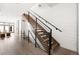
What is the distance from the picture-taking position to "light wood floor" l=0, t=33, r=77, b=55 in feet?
6.44

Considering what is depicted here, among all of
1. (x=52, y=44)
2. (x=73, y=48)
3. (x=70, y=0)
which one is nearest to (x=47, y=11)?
(x=70, y=0)

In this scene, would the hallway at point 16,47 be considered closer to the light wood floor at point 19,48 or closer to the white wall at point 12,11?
the light wood floor at point 19,48

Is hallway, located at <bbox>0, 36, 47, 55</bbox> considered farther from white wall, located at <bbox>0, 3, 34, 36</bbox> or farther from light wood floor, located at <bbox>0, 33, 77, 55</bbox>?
white wall, located at <bbox>0, 3, 34, 36</bbox>

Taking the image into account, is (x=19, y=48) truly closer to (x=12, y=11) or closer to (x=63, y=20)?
(x=12, y=11)

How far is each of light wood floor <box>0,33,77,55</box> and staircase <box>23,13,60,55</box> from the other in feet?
0.35

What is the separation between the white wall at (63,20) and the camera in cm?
196

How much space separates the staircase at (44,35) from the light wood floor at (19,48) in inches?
4.2

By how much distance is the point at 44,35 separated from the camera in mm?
2029

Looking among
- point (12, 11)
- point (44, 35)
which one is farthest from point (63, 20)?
point (12, 11)

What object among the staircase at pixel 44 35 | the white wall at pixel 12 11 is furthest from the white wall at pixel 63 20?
the white wall at pixel 12 11

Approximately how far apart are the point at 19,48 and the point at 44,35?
21.8 inches

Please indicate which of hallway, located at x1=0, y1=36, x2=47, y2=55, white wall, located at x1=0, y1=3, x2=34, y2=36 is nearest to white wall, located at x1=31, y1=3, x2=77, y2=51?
white wall, located at x1=0, y1=3, x2=34, y2=36

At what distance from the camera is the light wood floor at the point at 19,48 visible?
196 cm

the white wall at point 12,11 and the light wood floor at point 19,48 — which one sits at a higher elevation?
the white wall at point 12,11
